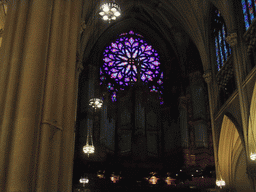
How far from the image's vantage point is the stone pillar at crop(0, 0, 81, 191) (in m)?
3.95

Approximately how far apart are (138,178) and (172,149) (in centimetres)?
246

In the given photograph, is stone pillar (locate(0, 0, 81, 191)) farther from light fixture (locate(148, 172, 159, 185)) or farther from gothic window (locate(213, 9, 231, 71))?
light fixture (locate(148, 172, 159, 185))

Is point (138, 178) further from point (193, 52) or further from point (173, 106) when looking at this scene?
point (193, 52)

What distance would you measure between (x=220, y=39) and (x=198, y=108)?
3.61m

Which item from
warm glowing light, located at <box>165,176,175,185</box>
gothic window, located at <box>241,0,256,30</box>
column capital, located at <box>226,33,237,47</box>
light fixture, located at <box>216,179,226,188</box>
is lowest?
light fixture, located at <box>216,179,226,188</box>

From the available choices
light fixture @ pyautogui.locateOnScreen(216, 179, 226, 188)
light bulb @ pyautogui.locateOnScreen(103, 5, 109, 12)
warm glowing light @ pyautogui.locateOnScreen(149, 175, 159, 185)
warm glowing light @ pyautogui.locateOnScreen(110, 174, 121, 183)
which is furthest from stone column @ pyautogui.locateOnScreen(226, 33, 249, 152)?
warm glowing light @ pyautogui.locateOnScreen(110, 174, 121, 183)

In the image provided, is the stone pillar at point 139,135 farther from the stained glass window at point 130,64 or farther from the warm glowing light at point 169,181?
the stained glass window at point 130,64

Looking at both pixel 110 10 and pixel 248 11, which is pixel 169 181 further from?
pixel 110 10

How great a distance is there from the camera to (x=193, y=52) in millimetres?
19016

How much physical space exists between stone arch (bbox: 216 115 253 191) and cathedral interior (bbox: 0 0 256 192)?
4 centimetres

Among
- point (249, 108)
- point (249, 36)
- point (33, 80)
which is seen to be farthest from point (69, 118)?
point (249, 36)

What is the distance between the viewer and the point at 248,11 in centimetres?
1290

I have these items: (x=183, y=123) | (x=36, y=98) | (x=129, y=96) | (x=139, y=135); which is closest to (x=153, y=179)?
(x=139, y=135)

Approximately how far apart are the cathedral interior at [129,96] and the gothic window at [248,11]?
5 centimetres
